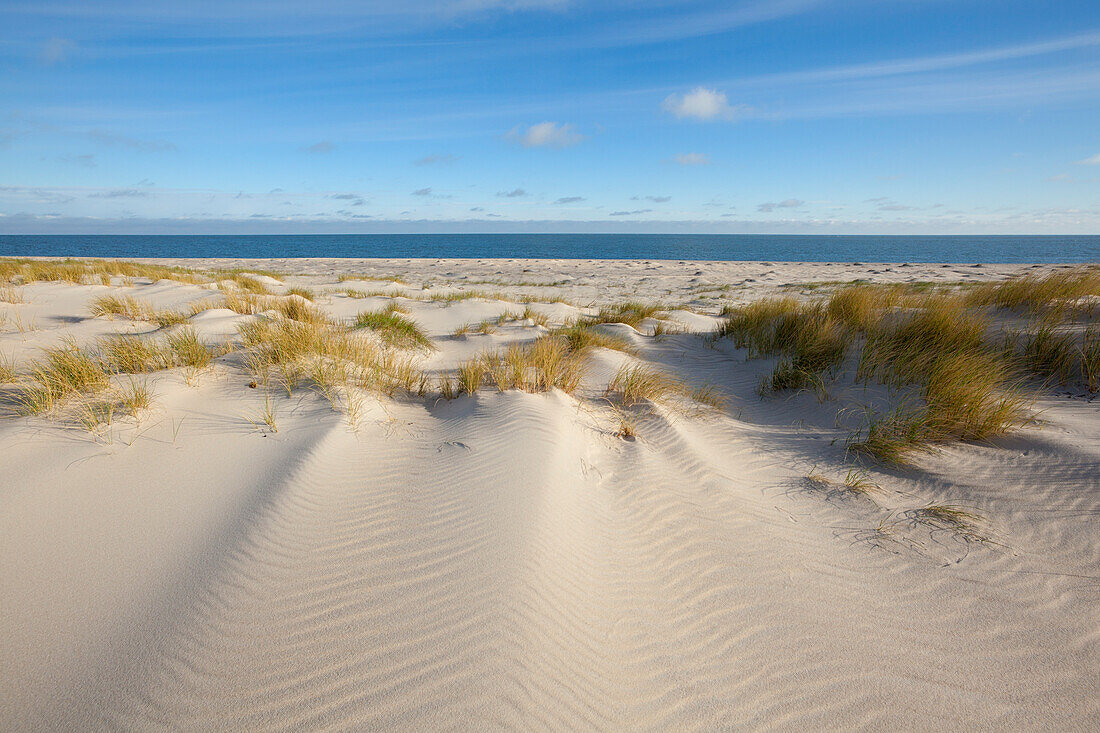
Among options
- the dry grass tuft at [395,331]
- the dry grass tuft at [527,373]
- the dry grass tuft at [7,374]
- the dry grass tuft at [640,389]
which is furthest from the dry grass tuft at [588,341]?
the dry grass tuft at [7,374]

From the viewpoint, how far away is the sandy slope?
66.2 inches

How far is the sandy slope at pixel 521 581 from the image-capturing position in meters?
1.68

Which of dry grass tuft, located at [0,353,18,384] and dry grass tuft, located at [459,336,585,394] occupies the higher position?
dry grass tuft, located at [0,353,18,384]

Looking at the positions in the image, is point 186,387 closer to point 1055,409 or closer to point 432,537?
point 432,537

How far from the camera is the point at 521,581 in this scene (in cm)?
212

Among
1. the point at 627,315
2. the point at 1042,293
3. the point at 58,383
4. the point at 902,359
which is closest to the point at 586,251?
the point at 627,315

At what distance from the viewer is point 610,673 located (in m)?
1.80

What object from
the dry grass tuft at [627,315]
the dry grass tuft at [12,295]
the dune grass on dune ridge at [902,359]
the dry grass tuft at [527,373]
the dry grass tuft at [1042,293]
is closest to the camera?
the dune grass on dune ridge at [902,359]

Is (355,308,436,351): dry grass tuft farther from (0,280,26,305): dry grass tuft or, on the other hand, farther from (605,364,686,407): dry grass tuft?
(0,280,26,305): dry grass tuft

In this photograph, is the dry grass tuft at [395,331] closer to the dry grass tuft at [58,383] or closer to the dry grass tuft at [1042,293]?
the dry grass tuft at [58,383]

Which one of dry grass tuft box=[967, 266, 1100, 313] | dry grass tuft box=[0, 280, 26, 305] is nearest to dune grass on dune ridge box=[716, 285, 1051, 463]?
dry grass tuft box=[967, 266, 1100, 313]

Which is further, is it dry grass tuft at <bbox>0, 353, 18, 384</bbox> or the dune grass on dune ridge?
dry grass tuft at <bbox>0, 353, 18, 384</bbox>

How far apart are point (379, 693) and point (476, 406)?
260cm

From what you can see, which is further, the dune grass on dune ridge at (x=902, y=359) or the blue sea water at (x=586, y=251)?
the blue sea water at (x=586, y=251)
